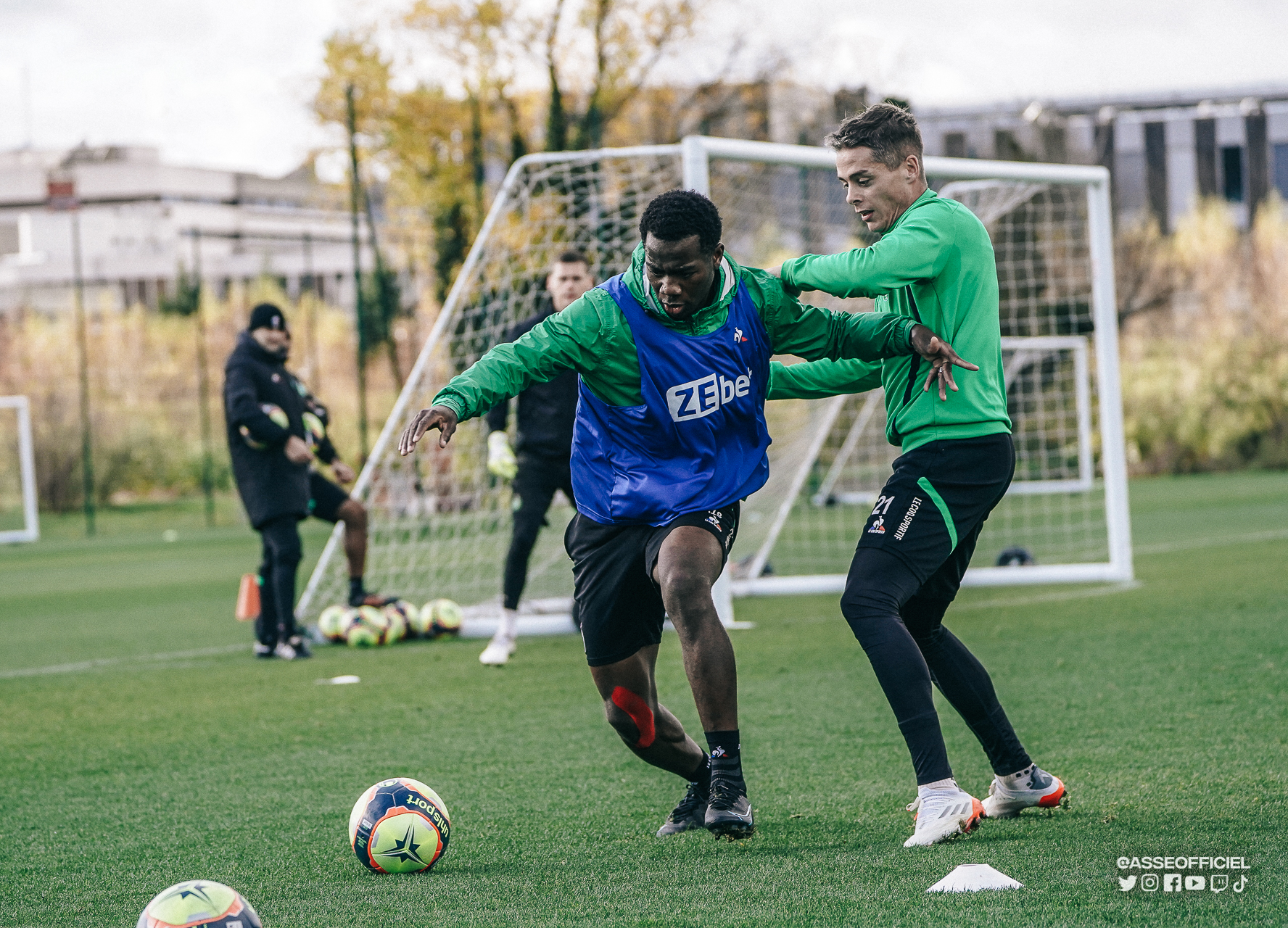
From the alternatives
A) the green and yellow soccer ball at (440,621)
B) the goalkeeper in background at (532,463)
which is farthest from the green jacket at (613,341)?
the green and yellow soccer ball at (440,621)

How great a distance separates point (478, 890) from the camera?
3.64 metres

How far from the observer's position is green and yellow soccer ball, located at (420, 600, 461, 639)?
9.70 m

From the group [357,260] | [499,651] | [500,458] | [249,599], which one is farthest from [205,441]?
[499,651]

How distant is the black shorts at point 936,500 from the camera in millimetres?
3934

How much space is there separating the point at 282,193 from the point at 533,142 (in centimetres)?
4748

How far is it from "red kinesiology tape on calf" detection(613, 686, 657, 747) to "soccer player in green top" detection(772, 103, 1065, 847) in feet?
2.32

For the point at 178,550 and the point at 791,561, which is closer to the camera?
the point at 791,561

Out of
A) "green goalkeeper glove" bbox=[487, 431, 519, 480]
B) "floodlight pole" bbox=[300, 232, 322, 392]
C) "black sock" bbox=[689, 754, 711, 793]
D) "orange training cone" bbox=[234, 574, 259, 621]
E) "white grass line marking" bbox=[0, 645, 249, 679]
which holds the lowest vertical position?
"white grass line marking" bbox=[0, 645, 249, 679]

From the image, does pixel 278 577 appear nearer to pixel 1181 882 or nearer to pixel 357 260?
pixel 1181 882

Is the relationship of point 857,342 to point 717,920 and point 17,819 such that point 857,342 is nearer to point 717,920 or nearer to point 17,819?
point 717,920

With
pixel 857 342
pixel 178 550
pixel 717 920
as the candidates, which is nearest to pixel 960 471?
pixel 857 342

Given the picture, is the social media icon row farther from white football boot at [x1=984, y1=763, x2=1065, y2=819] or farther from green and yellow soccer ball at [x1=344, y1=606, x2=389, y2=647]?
green and yellow soccer ball at [x1=344, y1=606, x2=389, y2=647]

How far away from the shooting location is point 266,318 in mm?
9000

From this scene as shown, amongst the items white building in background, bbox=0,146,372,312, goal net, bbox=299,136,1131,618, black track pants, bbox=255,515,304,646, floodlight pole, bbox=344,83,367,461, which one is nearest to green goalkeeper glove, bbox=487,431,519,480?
goal net, bbox=299,136,1131,618
